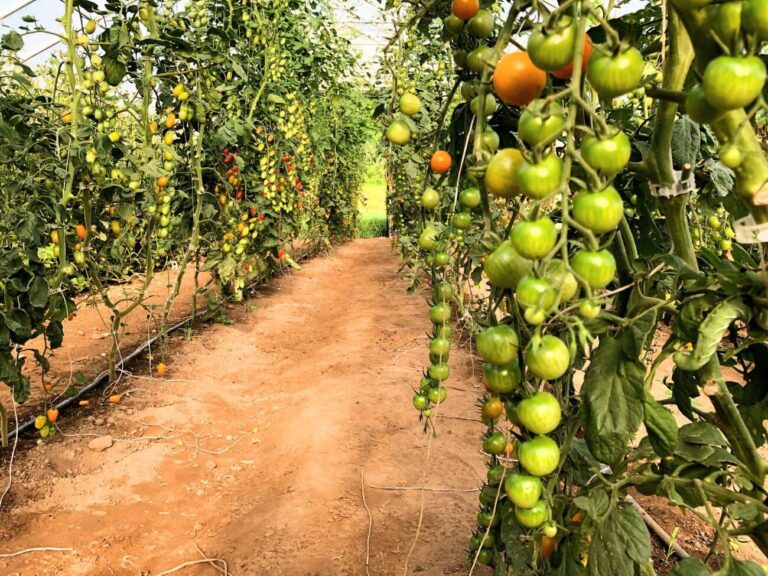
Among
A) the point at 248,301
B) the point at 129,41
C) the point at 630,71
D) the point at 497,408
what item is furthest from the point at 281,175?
the point at 630,71

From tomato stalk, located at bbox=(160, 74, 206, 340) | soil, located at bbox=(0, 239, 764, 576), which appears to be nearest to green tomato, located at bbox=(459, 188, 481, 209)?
soil, located at bbox=(0, 239, 764, 576)

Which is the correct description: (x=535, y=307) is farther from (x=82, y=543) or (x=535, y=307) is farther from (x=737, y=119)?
(x=82, y=543)

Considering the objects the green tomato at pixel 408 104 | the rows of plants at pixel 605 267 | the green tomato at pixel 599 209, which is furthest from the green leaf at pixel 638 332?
the green tomato at pixel 408 104

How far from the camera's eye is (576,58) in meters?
0.52

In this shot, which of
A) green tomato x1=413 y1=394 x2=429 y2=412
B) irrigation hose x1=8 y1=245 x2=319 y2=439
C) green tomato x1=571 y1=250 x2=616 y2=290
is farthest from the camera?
irrigation hose x1=8 y1=245 x2=319 y2=439

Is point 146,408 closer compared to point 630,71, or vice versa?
point 630,71

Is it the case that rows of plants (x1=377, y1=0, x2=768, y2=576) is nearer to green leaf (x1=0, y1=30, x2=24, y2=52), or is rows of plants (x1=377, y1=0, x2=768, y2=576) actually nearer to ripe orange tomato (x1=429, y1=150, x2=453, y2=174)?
ripe orange tomato (x1=429, y1=150, x2=453, y2=174)

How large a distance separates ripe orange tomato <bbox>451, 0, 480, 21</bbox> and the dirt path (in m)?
1.60

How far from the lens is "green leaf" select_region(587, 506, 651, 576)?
79 centimetres

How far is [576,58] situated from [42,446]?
288 centimetres

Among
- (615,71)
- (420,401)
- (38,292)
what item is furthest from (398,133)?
(38,292)

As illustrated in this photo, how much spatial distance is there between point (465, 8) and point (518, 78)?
241 millimetres

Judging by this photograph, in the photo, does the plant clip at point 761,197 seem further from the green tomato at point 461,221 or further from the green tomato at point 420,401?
the green tomato at point 420,401

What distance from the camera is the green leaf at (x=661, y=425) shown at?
0.74 metres
